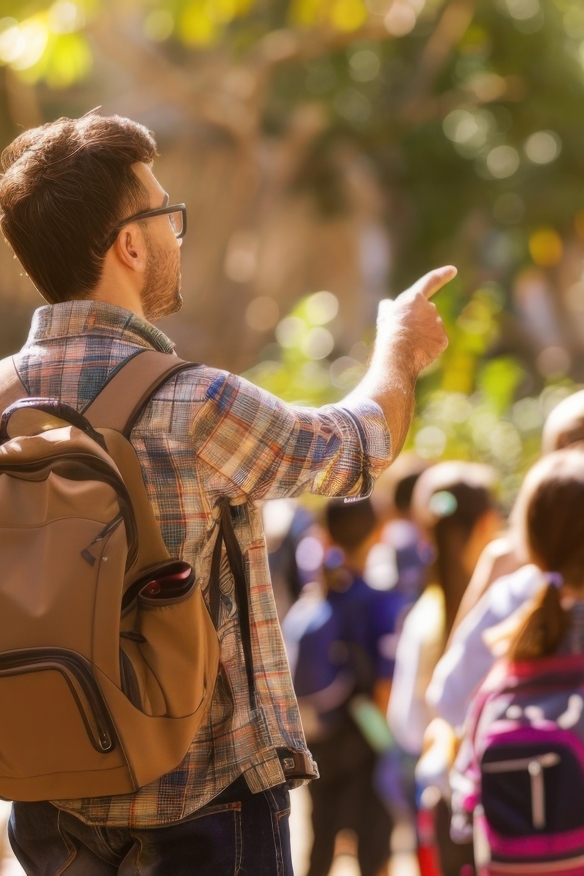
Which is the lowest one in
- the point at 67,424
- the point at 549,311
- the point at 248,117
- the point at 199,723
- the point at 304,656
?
the point at 304,656

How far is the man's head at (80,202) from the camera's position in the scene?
6.10ft

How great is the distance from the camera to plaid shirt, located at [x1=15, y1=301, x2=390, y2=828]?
5.82 feet

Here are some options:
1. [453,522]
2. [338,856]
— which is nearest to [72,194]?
[453,522]

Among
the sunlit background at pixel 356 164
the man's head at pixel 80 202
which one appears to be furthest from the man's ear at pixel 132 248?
the sunlit background at pixel 356 164

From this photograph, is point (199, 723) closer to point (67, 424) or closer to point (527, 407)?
point (67, 424)

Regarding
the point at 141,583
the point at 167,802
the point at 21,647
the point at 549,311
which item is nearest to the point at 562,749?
the point at 167,802

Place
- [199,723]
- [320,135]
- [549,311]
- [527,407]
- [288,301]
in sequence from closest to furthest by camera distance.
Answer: [199,723], [527,407], [320,135], [288,301], [549,311]

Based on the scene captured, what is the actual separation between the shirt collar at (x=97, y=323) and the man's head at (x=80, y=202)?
40mm

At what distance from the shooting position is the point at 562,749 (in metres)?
2.35

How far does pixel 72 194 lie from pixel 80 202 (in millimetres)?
17

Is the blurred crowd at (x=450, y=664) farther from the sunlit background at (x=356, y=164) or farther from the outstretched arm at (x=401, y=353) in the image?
the sunlit background at (x=356, y=164)

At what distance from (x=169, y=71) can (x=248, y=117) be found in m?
1.54

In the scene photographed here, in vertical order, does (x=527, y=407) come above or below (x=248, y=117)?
below

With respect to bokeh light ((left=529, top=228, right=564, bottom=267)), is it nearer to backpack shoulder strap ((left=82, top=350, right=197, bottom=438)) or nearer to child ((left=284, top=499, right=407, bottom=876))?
child ((left=284, top=499, right=407, bottom=876))
